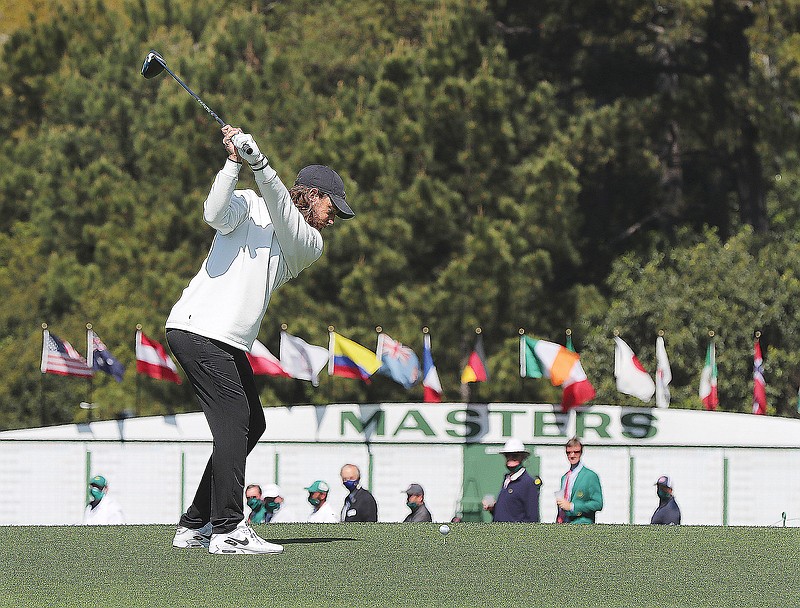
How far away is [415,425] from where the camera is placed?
24906 mm

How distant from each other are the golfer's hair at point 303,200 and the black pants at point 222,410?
0.65m

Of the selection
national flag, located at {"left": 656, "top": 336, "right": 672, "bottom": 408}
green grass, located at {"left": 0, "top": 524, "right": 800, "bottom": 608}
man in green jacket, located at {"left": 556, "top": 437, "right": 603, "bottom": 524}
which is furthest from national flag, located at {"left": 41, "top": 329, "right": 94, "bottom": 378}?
green grass, located at {"left": 0, "top": 524, "right": 800, "bottom": 608}

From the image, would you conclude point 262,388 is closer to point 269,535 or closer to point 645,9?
point 645,9

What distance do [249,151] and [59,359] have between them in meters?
19.8

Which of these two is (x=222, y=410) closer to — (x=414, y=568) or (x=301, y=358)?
(x=414, y=568)

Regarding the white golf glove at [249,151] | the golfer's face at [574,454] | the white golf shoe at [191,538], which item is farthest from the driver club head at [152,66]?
the golfer's face at [574,454]

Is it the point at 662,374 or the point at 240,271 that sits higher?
the point at 662,374

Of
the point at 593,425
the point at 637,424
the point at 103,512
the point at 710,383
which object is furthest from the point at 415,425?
the point at 103,512

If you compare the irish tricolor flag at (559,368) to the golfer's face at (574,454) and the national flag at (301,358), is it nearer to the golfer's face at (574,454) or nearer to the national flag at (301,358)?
the national flag at (301,358)

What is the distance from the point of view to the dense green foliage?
1300 inches

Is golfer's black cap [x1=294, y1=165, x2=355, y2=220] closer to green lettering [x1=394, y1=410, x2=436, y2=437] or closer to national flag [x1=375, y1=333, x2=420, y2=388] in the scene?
green lettering [x1=394, y1=410, x2=436, y2=437]

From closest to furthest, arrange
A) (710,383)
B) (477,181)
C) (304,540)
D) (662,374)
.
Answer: (304,540) < (662,374) < (710,383) < (477,181)

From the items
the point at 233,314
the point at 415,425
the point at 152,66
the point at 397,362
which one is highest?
the point at 152,66

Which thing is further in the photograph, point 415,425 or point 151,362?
point 151,362
